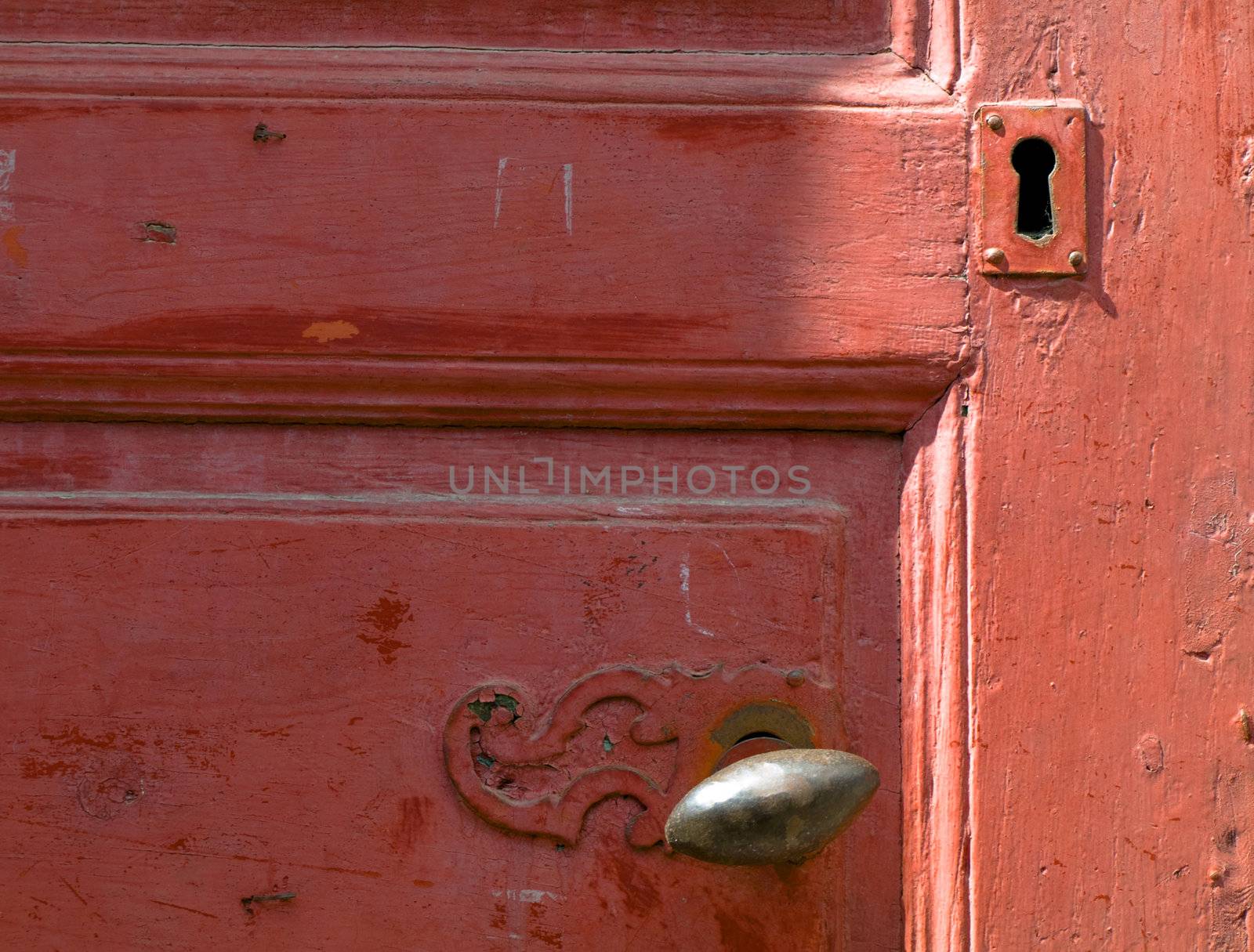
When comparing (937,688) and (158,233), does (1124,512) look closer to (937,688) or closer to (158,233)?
(937,688)

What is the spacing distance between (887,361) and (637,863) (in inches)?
16.4

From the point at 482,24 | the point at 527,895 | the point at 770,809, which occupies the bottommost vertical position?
the point at 527,895

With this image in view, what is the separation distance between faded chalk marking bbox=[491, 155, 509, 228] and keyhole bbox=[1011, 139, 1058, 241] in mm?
387

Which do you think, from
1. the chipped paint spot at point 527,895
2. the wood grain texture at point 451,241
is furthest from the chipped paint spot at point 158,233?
the chipped paint spot at point 527,895

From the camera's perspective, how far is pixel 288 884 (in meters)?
0.83

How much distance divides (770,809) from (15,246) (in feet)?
2.25

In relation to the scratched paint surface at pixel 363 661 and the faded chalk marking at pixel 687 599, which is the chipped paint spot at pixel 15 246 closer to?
the scratched paint surface at pixel 363 661

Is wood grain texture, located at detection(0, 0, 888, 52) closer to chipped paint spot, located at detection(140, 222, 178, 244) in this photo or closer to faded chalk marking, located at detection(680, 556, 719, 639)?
chipped paint spot, located at detection(140, 222, 178, 244)

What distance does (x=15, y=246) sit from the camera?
0.86 meters

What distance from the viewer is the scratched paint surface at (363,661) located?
836 mm

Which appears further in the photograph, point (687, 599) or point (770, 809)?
point (687, 599)

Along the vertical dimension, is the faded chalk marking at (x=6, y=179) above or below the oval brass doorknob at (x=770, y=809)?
above

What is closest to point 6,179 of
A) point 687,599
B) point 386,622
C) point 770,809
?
point 386,622

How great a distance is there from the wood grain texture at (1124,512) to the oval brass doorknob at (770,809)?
0.15 m
